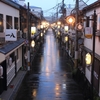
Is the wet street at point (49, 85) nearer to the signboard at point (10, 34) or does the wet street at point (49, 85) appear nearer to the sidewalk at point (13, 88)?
the sidewalk at point (13, 88)

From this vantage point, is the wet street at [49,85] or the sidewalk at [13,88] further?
the wet street at [49,85]

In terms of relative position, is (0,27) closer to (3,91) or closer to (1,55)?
(3,91)

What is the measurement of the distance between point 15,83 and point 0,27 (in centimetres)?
487

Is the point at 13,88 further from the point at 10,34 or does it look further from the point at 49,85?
the point at 10,34

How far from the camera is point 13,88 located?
1855 cm

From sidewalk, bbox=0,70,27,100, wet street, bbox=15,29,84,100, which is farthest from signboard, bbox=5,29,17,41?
wet street, bbox=15,29,84,100

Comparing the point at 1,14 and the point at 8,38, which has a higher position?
the point at 1,14

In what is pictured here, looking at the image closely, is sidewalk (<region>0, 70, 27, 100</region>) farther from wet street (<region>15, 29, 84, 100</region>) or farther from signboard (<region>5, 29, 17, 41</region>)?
signboard (<region>5, 29, 17, 41</region>)

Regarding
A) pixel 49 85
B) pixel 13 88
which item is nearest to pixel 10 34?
pixel 13 88

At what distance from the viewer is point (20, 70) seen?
26422 mm

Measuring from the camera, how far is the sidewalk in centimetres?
1627

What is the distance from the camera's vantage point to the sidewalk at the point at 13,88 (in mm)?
16272

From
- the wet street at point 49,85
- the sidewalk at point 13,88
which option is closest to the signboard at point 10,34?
the sidewalk at point 13,88

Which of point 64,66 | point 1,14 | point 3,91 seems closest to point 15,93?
point 3,91
